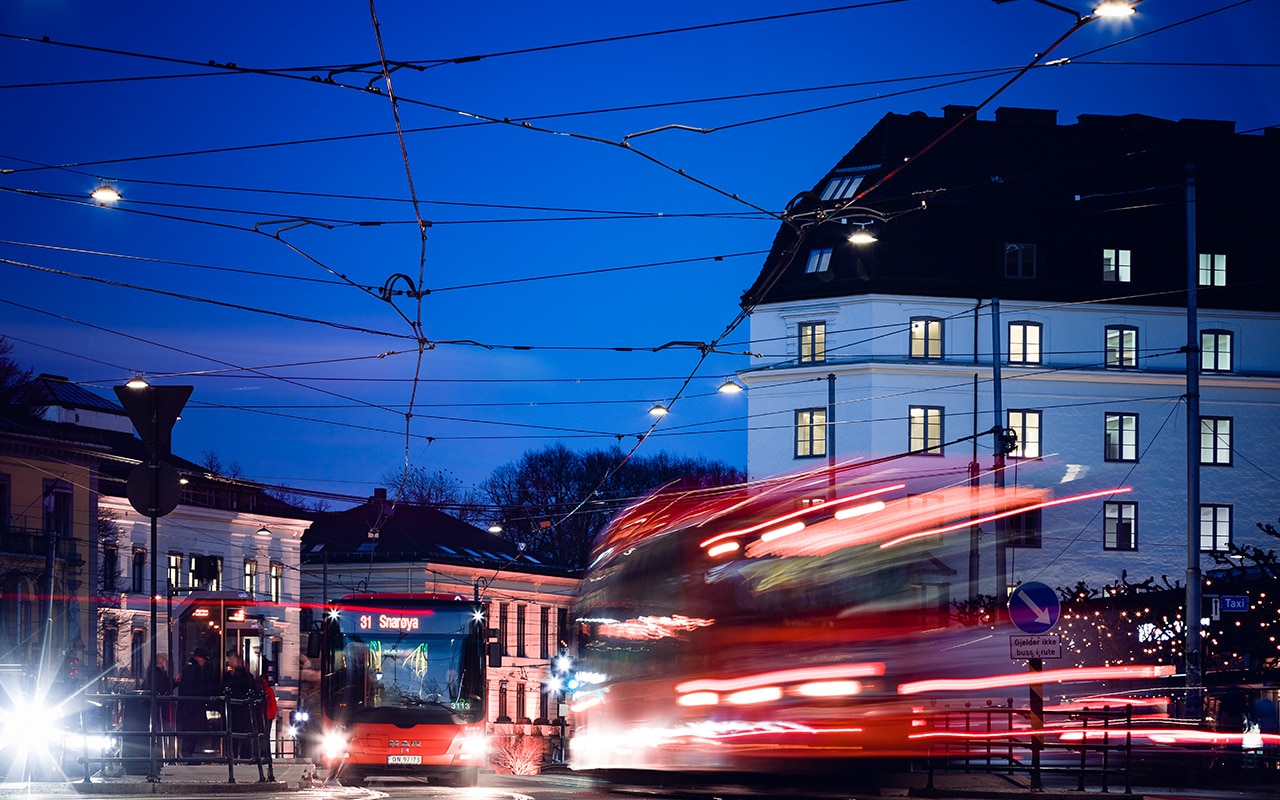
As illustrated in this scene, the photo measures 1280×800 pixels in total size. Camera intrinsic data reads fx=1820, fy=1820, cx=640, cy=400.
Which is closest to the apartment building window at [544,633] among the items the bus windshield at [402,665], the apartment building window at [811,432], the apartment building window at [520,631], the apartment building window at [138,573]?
the apartment building window at [520,631]

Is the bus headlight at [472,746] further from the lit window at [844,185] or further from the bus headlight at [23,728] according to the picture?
the lit window at [844,185]

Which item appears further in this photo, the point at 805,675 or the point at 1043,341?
the point at 1043,341

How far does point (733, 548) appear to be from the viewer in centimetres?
2177

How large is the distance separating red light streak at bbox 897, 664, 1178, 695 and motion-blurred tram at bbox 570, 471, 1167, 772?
0.29ft

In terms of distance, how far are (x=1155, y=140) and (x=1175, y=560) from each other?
17070 millimetres

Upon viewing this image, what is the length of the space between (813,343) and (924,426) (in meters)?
5.29

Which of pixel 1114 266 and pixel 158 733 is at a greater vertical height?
pixel 1114 266

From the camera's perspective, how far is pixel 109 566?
6956cm

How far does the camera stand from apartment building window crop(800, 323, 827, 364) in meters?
69.9

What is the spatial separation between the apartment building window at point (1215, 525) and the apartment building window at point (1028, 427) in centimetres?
679

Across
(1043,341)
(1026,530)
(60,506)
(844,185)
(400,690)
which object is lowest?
(400,690)

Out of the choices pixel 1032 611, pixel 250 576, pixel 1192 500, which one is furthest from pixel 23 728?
pixel 250 576

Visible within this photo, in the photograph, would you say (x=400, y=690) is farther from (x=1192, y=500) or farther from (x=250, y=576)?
(x=250, y=576)

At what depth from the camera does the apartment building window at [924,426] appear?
2702 inches
